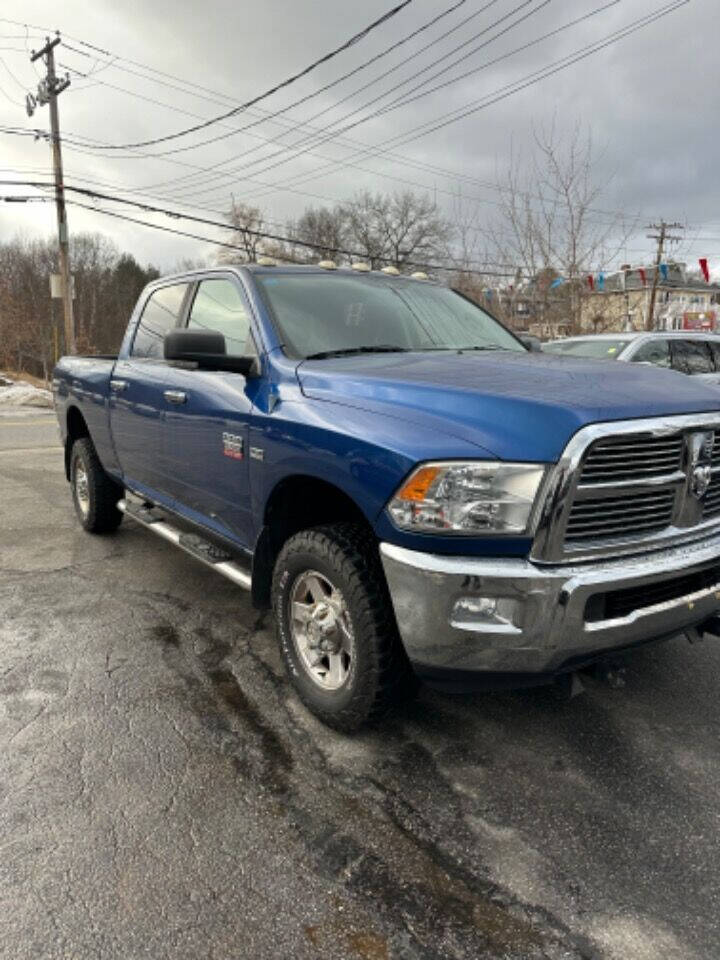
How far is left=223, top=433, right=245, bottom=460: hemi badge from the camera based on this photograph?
3254mm

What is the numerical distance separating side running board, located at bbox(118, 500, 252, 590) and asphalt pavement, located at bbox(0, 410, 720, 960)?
17.6 inches

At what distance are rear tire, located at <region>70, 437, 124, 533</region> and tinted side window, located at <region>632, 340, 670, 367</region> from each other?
6424 millimetres

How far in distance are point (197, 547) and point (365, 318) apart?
1.56m

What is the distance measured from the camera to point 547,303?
1830cm

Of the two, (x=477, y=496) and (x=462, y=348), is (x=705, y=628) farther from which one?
(x=462, y=348)

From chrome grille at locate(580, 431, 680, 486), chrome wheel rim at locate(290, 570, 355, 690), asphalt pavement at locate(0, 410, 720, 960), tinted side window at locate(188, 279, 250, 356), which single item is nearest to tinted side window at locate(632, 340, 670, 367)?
asphalt pavement at locate(0, 410, 720, 960)

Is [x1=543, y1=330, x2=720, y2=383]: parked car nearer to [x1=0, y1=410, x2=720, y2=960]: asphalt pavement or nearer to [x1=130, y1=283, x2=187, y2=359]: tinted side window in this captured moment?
[x1=130, y1=283, x2=187, y2=359]: tinted side window

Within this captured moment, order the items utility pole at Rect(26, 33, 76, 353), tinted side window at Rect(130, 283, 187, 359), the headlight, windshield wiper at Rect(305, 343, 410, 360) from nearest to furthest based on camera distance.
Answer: the headlight → windshield wiper at Rect(305, 343, 410, 360) → tinted side window at Rect(130, 283, 187, 359) → utility pole at Rect(26, 33, 76, 353)

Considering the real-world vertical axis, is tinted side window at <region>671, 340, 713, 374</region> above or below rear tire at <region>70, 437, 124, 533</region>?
above

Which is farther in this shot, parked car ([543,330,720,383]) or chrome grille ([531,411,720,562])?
parked car ([543,330,720,383])

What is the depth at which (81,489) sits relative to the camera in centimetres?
603

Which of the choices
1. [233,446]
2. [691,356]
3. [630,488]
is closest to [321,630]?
[233,446]

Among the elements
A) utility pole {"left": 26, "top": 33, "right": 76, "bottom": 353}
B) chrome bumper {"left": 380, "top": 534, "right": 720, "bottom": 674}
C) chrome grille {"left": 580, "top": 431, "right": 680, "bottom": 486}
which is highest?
utility pole {"left": 26, "top": 33, "right": 76, "bottom": 353}

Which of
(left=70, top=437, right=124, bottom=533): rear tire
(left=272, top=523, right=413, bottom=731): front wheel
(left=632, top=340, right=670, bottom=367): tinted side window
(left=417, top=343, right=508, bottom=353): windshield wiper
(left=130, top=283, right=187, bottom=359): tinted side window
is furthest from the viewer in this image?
(left=632, top=340, right=670, bottom=367): tinted side window
